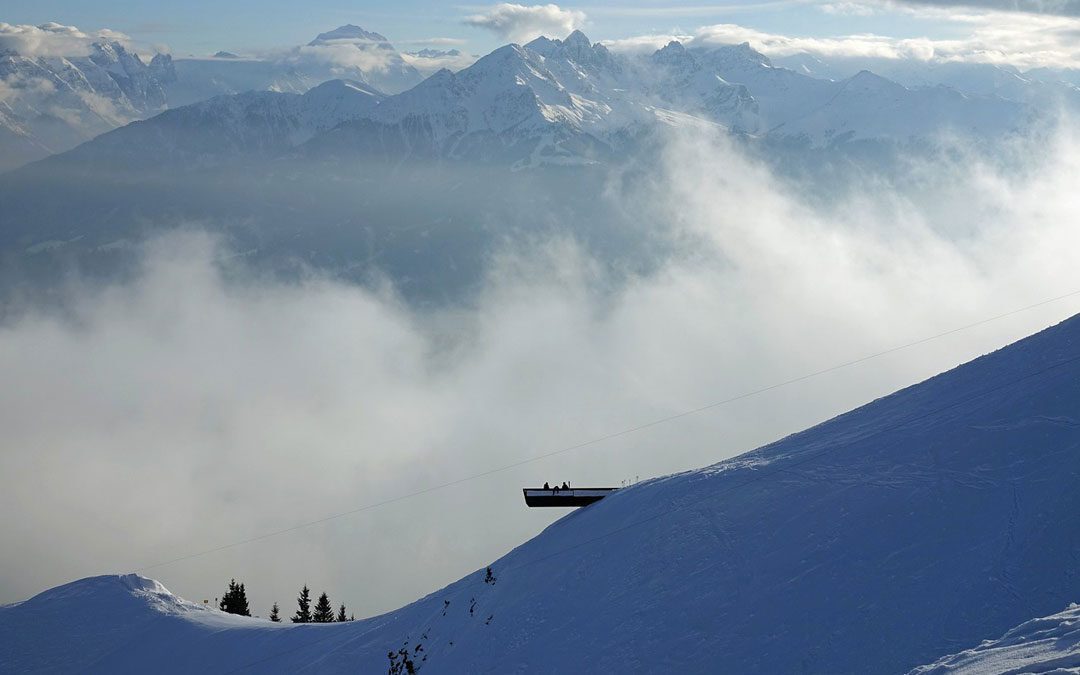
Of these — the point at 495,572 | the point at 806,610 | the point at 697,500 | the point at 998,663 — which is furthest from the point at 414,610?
the point at 998,663

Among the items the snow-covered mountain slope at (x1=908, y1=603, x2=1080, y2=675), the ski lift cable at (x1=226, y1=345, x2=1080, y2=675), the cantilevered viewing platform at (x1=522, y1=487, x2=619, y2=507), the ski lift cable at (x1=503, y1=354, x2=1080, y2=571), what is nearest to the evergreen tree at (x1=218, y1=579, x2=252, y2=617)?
the cantilevered viewing platform at (x1=522, y1=487, x2=619, y2=507)

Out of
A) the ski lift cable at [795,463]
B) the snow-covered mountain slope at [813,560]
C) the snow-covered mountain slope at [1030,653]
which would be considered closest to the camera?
the snow-covered mountain slope at [1030,653]

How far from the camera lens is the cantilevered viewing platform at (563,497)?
4347 centimetres

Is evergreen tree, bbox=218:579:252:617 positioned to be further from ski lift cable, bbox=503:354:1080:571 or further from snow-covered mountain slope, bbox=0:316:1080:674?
ski lift cable, bbox=503:354:1080:571

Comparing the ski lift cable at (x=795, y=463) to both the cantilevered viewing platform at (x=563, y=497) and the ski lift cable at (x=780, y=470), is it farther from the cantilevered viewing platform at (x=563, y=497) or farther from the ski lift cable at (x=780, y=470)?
the cantilevered viewing platform at (x=563, y=497)

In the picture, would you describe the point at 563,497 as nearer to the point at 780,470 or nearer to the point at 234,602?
the point at 780,470

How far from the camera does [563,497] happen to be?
145 feet

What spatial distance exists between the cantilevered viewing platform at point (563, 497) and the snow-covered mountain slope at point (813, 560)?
226 inches

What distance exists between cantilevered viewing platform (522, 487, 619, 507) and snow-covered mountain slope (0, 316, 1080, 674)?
18.9ft

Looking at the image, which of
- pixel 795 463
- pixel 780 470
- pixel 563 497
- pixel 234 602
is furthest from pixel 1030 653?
pixel 234 602

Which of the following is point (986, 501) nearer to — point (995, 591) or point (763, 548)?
point (995, 591)

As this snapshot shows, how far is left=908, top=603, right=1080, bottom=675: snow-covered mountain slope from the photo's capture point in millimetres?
15430

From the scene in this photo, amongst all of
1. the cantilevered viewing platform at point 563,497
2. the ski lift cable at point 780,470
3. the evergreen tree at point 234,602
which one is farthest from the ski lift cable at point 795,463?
the evergreen tree at point 234,602

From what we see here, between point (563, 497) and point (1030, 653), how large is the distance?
2885 cm
